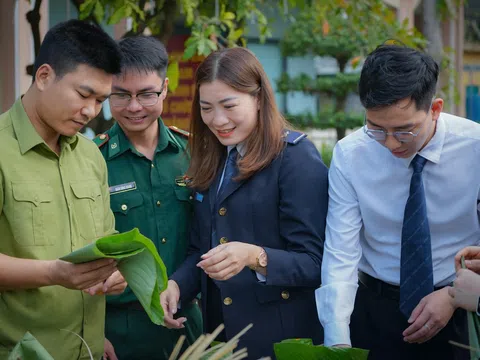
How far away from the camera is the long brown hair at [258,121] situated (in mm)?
2598

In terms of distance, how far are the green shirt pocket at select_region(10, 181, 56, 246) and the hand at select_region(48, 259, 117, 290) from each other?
0.19 meters

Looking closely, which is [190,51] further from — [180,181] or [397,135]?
[397,135]

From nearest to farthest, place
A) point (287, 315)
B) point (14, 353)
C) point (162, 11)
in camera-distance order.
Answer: point (14, 353)
point (287, 315)
point (162, 11)

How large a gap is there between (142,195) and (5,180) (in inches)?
27.7

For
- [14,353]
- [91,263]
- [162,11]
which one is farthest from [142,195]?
[162,11]

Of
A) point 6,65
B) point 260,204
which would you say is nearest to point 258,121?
point 260,204

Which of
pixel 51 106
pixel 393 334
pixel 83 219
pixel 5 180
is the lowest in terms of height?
pixel 393 334

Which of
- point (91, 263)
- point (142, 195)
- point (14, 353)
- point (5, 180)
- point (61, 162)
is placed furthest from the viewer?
point (142, 195)

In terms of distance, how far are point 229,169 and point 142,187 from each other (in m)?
0.38

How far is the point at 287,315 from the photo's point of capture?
2607 millimetres

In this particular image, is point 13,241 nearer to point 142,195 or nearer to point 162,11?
point 142,195

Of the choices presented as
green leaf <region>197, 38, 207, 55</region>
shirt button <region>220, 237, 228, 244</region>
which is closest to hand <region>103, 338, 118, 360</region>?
shirt button <region>220, 237, 228, 244</region>

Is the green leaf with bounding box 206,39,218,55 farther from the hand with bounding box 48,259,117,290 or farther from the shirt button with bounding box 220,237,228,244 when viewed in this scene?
the hand with bounding box 48,259,117,290

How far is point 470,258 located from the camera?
2312mm
